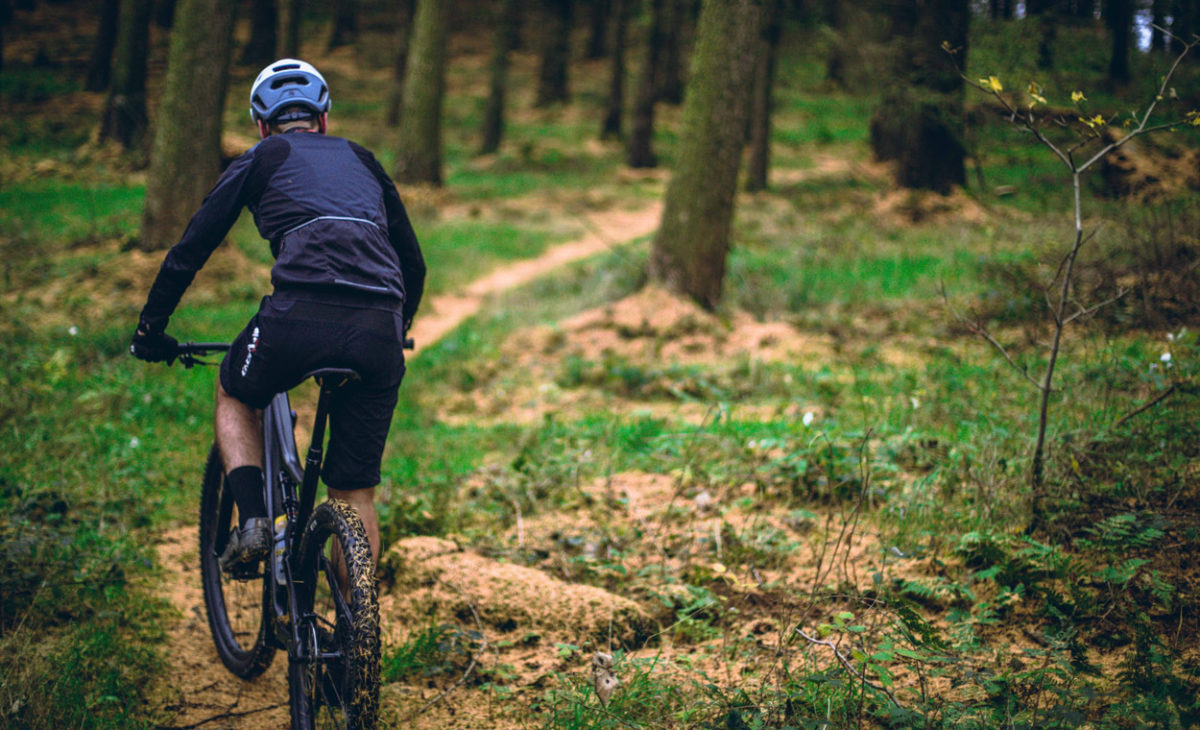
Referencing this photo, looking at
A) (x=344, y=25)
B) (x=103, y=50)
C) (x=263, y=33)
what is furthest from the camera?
(x=344, y=25)

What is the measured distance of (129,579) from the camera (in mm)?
4555

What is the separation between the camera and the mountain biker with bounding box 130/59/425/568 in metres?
3.08

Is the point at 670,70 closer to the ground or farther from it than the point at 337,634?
farther from it

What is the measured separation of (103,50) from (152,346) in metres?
27.1

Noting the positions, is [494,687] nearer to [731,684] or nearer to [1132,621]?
[731,684]

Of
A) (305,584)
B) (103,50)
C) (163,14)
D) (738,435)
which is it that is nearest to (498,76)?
(103,50)

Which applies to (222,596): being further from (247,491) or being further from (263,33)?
(263,33)

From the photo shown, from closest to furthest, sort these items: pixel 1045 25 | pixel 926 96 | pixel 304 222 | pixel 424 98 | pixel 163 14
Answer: pixel 304 222
pixel 1045 25
pixel 926 96
pixel 424 98
pixel 163 14

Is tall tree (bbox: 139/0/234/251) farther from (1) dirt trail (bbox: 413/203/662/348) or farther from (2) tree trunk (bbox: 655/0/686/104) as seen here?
(2) tree trunk (bbox: 655/0/686/104)

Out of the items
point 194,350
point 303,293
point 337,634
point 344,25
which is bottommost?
point 337,634

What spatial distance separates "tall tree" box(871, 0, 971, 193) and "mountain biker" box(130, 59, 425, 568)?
337 inches

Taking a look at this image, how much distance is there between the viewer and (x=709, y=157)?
9.64 meters

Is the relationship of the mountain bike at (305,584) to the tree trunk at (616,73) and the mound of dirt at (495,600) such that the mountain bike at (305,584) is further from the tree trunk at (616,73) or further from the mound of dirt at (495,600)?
the tree trunk at (616,73)

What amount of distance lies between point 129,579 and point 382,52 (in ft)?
133
